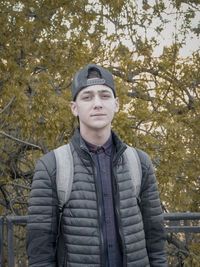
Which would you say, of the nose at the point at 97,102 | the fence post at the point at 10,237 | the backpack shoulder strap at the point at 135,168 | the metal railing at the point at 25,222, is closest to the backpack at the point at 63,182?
the backpack shoulder strap at the point at 135,168

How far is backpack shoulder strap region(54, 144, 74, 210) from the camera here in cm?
178

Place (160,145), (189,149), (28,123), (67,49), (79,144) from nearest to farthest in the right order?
(79,144)
(28,123)
(67,49)
(160,145)
(189,149)

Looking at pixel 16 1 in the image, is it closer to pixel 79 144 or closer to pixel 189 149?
pixel 79 144

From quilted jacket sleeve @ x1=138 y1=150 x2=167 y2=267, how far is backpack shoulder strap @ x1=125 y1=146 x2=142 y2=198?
1.3 inches

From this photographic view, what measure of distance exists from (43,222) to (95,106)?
66cm

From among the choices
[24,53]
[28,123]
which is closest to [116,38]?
[24,53]

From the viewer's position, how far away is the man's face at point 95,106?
1.91 meters

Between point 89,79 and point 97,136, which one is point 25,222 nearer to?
point 97,136

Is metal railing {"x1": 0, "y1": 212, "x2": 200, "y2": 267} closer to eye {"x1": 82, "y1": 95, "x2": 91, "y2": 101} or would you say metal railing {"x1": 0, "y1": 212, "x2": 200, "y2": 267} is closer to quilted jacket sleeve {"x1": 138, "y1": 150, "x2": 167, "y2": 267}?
quilted jacket sleeve {"x1": 138, "y1": 150, "x2": 167, "y2": 267}

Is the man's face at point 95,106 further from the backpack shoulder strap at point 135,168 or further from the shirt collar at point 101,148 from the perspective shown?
the backpack shoulder strap at point 135,168

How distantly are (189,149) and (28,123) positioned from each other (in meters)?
3.03

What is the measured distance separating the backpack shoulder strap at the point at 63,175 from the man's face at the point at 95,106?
0.22 m

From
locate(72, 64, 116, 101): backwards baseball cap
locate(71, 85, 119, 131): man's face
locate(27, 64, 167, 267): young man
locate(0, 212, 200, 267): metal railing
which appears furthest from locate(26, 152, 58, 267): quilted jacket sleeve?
locate(0, 212, 200, 267): metal railing

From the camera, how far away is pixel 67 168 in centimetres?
182
